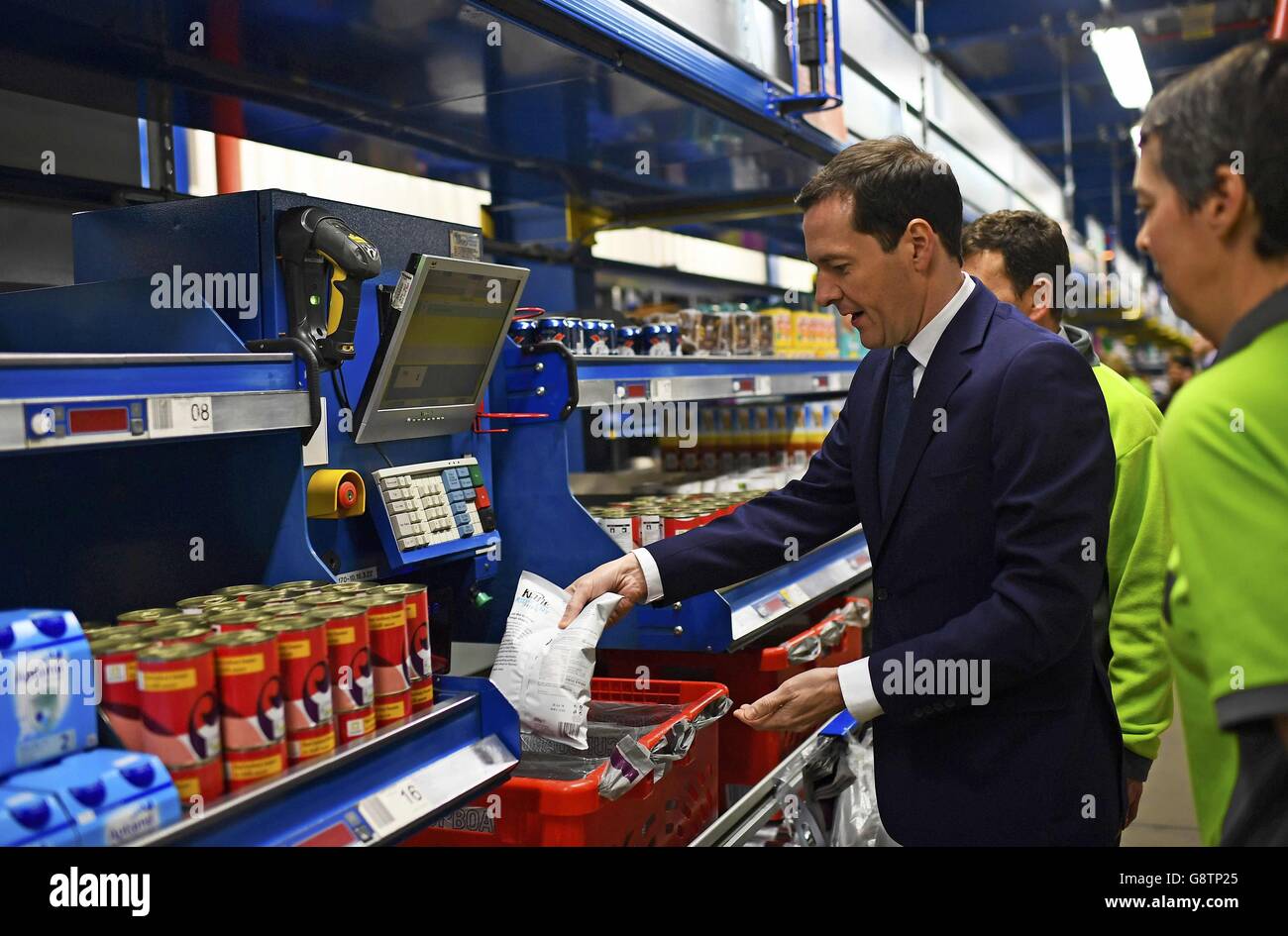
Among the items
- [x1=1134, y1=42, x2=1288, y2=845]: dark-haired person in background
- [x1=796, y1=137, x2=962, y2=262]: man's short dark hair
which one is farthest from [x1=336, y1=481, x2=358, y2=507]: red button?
[x1=1134, y1=42, x2=1288, y2=845]: dark-haired person in background

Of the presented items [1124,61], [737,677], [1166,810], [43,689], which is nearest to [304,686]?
[43,689]

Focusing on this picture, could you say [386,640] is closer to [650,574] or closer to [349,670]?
[349,670]

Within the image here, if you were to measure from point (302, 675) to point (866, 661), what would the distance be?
94 cm

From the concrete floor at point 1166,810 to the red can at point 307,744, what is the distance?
397 centimetres

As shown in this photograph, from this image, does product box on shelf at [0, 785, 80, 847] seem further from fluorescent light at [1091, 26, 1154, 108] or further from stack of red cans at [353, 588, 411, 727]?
fluorescent light at [1091, 26, 1154, 108]

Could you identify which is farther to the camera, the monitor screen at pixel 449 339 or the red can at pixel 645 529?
the red can at pixel 645 529

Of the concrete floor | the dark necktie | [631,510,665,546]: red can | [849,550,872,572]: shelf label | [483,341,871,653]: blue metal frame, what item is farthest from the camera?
the concrete floor

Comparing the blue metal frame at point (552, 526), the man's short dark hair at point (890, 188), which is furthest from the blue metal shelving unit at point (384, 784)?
the man's short dark hair at point (890, 188)

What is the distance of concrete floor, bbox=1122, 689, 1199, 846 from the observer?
195 inches

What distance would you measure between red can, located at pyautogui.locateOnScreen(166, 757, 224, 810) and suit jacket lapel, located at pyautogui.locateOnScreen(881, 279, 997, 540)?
47.6 inches

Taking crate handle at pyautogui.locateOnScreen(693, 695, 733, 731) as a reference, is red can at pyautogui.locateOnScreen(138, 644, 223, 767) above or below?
above

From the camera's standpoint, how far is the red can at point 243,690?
1534 mm

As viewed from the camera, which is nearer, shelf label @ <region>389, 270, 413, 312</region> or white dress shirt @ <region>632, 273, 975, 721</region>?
white dress shirt @ <region>632, 273, 975, 721</region>

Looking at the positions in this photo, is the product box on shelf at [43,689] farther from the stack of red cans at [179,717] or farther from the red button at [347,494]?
the red button at [347,494]
